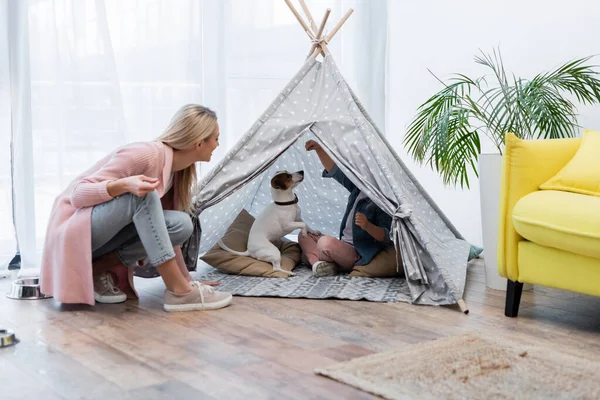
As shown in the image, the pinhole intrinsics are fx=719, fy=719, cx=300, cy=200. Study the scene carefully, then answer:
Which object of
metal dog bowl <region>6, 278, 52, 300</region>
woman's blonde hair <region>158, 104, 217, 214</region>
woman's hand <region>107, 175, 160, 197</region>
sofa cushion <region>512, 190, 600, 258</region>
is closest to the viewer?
sofa cushion <region>512, 190, 600, 258</region>

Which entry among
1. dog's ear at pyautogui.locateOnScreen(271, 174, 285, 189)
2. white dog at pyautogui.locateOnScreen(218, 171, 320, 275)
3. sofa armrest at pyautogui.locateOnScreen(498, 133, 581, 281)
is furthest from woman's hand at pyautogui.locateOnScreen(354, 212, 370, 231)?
sofa armrest at pyautogui.locateOnScreen(498, 133, 581, 281)

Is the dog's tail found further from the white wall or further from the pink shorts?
the white wall

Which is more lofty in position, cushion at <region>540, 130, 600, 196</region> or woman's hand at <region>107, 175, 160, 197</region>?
cushion at <region>540, 130, 600, 196</region>

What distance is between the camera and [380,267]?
309cm

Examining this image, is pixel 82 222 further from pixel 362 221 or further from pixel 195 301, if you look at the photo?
pixel 362 221

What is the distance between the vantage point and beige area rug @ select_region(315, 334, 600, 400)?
1.76 meters

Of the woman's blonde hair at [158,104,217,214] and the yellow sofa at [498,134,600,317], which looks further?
the woman's blonde hair at [158,104,217,214]

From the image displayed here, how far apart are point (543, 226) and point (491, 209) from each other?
62cm

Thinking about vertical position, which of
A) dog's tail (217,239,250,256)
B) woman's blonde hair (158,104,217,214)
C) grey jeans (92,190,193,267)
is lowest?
dog's tail (217,239,250,256)

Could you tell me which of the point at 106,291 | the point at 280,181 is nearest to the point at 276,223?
the point at 280,181

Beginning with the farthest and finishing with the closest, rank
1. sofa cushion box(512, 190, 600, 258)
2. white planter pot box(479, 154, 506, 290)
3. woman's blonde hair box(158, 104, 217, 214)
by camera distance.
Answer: white planter pot box(479, 154, 506, 290) → woman's blonde hair box(158, 104, 217, 214) → sofa cushion box(512, 190, 600, 258)

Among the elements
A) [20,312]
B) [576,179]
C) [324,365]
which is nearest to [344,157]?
[576,179]

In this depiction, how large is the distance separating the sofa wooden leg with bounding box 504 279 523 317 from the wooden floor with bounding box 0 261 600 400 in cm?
5

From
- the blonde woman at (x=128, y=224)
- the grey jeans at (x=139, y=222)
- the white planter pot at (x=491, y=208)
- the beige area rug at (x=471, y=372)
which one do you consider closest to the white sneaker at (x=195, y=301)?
the blonde woman at (x=128, y=224)
